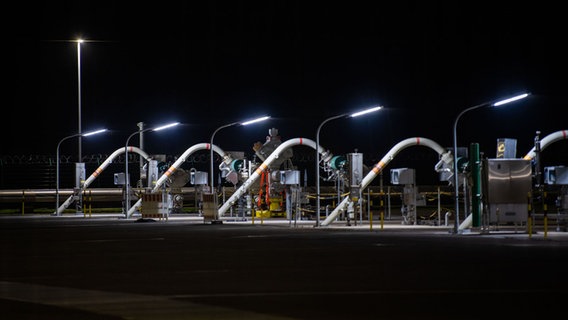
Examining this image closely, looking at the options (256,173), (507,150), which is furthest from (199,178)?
(507,150)

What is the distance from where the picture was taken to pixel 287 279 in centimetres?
1628

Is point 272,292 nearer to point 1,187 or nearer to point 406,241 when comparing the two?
point 406,241

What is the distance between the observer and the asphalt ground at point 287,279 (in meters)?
12.1

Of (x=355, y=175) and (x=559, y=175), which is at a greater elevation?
(x=355, y=175)

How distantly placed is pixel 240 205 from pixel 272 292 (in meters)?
35.0

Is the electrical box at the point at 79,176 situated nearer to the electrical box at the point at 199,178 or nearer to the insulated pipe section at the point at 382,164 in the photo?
the electrical box at the point at 199,178

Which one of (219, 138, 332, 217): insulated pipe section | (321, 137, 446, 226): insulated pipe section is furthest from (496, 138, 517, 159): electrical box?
(219, 138, 332, 217): insulated pipe section

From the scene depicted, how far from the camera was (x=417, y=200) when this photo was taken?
141 feet

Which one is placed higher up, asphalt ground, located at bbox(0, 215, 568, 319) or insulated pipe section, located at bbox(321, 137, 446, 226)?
insulated pipe section, located at bbox(321, 137, 446, 226)

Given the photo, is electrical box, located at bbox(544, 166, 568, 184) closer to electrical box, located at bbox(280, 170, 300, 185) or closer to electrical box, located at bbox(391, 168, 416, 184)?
electrical box, located at bbox(391, 168, 416, 184)

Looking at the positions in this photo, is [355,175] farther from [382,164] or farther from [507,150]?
[507,150]

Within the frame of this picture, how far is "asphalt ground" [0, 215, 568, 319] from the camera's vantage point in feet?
39.8

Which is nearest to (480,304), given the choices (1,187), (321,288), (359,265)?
(321,288)

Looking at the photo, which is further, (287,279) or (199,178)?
(199,178)
